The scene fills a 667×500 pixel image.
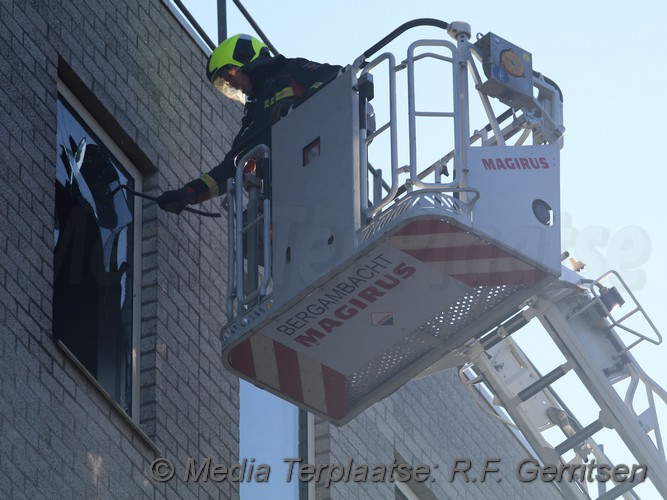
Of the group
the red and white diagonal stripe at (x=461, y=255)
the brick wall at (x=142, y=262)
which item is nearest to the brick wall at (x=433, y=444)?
the brick wall at (x=142, y=262)

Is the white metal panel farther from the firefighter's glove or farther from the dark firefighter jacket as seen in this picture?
the firefighter's glove

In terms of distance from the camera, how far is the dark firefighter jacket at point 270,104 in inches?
474

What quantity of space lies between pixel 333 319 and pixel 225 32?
4532 millimetres

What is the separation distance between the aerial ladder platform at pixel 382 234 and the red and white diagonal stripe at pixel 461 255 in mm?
10

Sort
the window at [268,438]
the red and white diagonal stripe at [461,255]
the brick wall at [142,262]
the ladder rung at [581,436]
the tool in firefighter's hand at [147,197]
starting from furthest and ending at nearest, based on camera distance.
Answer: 1. the window at [268,438]
2. the ladder rung at [581,436]
3. the tool in firefighter's hand at [147,197]
4. the brick wall at [142,262]
5. the red and white diagonal stripe at [461,255]

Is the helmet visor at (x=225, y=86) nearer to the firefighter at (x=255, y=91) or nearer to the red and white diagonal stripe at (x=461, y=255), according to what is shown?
the firefighter at (x=255, y=91)

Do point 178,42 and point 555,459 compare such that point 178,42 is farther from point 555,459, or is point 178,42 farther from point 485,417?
point 485,417

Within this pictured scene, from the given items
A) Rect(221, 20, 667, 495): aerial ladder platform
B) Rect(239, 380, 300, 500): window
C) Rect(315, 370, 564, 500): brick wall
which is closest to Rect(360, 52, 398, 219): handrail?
Rect(221, 20, 667, 495): aerial ladder platform

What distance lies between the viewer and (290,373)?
1128cm

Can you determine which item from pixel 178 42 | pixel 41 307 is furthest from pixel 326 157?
pixel 178 42

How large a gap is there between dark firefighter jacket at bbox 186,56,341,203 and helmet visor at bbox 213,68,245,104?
0.37 meters

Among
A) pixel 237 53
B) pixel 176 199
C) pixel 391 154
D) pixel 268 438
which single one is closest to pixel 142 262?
pixel 176 199

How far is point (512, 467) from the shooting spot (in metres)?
17.4

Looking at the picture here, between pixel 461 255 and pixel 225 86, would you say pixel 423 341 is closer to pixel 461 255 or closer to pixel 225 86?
pixel 461 255
